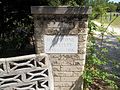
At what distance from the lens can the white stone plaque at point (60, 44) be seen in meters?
3.76

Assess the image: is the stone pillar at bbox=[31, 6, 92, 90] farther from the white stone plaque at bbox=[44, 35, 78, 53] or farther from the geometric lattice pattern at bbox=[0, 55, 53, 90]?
the geometric lattice pattern at bbox=[0, 55, 53, 90]

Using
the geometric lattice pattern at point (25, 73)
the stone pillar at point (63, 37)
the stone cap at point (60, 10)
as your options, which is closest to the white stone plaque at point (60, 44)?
the stone pillar at point (63, 37)

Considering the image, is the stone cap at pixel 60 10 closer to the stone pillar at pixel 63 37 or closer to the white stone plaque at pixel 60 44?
the stone pillar at pixel 63 37

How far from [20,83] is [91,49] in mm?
1609

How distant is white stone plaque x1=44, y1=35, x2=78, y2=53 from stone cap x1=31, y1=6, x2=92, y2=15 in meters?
0.41

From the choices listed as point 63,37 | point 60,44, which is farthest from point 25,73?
→ point 63,37

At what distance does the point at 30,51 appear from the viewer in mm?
6164

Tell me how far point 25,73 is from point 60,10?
1.17 m

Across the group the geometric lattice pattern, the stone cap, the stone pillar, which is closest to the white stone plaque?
the stone pillar

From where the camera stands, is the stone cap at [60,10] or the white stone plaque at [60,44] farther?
the white stone plaque at [60,44]

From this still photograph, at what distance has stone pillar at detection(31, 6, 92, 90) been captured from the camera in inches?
142

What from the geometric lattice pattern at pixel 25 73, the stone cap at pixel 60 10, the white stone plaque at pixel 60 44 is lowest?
the geometric lattice pattern at pixel 25 73

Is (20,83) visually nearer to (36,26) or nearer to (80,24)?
(36,26)

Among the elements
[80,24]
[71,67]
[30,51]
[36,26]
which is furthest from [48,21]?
[30,51]
